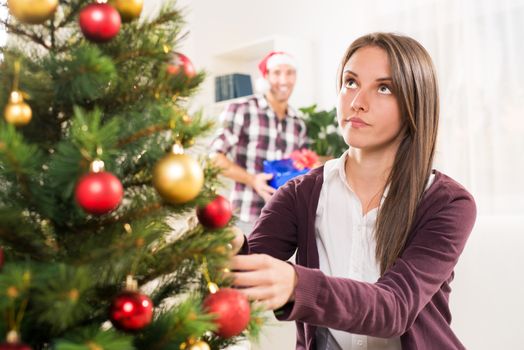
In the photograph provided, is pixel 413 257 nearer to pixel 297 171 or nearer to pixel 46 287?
pixel 46 287

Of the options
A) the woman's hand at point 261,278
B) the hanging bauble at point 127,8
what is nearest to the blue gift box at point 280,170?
the woman's hand at point 261,278

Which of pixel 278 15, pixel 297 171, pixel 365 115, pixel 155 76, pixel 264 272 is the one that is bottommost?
pixel 297 171

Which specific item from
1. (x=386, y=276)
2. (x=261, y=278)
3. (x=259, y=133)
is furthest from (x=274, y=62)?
(x=261, y=278)

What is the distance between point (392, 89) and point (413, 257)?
0.35m

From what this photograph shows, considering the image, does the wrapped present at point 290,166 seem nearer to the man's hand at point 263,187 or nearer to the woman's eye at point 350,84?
the man's hand at point 263,187

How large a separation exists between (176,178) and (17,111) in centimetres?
16

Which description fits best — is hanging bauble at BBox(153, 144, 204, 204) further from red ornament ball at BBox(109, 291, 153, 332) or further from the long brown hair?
the long brown hair

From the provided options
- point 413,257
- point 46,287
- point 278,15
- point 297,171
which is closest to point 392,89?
point 413,257

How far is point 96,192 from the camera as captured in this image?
1.84 ft

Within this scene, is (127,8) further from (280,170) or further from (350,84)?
(280,170)

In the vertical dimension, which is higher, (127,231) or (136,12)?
(136,12)

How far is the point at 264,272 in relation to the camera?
2.52ft

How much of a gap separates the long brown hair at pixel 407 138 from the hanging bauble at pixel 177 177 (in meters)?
0.69

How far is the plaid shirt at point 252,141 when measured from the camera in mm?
3318
